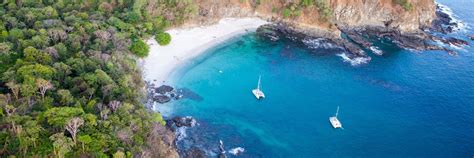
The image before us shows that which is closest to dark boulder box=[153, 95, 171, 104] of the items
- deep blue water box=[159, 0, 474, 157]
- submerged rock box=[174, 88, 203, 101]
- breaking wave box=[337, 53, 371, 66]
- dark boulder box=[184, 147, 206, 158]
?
deep blue water box=[159, 0, 474, 157]

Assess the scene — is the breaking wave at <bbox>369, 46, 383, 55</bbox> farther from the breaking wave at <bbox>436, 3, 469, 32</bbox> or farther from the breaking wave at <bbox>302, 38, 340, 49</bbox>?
the breaking wave at <bbox>436, 3, 469, 32</bbox>

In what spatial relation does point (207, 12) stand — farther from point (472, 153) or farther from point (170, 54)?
point (472, 153)

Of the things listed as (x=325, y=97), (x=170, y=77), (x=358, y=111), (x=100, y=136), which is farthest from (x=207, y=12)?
(x=100, y=136)

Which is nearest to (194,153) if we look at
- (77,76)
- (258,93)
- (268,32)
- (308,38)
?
(258,93)

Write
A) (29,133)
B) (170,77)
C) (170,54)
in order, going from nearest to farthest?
(29,133), (170,77), (170,54)

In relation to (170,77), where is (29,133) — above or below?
above
